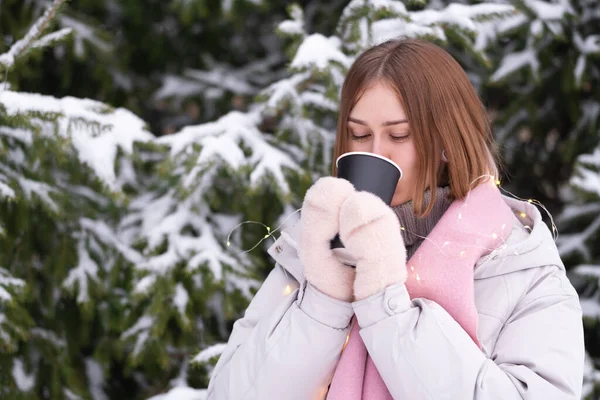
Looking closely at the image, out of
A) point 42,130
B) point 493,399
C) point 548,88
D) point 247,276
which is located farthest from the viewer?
point 548,88

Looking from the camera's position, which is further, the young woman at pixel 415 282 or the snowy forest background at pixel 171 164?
the snowy forest background at pixel 171 164

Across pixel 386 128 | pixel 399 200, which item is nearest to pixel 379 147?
pixel 386 128

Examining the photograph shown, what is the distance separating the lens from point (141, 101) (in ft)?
13.0

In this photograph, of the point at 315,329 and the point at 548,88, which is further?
the point at 548,88

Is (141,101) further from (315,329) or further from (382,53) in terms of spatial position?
(315,329)

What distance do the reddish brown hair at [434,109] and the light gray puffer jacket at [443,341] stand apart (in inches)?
7.5

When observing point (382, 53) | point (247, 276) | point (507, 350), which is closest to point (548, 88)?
point (247, 276)

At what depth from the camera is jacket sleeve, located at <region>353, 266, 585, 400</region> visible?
1.37 metres

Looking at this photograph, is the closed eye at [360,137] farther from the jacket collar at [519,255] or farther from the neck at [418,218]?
the jacket collar at [519,255]

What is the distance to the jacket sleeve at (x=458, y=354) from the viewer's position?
137 cm

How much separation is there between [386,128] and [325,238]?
362 millimetres

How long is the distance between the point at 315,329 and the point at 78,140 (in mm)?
1468

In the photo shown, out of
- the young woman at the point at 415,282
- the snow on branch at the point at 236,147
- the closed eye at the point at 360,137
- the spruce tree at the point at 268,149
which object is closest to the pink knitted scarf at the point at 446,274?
the young woman at the point at 415,282

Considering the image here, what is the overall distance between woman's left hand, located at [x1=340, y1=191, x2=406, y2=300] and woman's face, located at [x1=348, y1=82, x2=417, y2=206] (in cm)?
26
